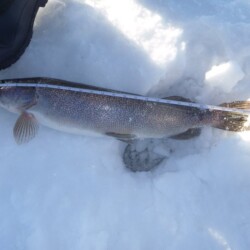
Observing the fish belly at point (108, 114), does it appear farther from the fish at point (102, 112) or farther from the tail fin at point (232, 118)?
the tail fin at point (232, 118)

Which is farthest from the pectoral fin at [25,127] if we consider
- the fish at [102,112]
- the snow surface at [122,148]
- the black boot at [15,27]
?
the black boot at [15,27]

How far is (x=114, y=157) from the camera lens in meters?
2.98

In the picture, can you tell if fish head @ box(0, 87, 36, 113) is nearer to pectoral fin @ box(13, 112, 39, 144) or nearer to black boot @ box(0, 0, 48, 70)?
pectoral fin @ box(13, 112, 39, 144)

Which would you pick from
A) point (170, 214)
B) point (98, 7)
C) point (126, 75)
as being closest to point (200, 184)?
point (170, 214)

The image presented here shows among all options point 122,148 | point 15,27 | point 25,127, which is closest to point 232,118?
point 122,148

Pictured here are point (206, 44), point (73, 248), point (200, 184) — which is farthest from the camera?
point (206, 44)

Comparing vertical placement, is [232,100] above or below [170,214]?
above

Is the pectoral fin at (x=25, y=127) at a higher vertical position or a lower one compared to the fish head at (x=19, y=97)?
lower

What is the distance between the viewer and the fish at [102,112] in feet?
8.94

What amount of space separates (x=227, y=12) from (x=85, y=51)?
1.19m

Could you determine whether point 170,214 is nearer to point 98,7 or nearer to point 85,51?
point 85,51

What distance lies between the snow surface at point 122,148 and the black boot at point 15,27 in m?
0.22

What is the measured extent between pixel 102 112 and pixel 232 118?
2.99ft

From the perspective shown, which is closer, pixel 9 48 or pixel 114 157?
pixel 9 48
